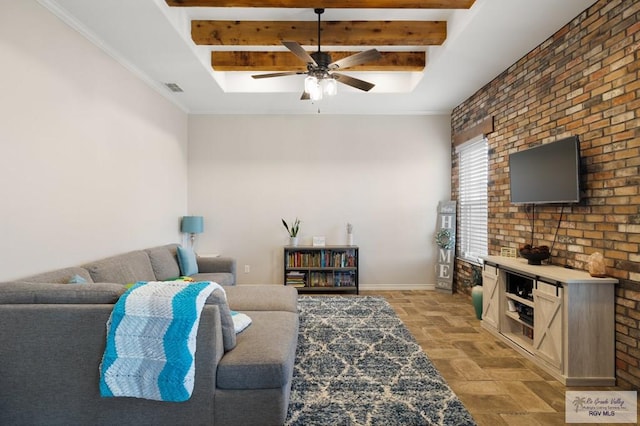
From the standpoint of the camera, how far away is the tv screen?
2.72 m

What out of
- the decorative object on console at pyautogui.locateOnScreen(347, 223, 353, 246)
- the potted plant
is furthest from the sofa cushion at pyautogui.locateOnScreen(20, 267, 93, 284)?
the decorative object on console at pyautogui.locateOnScreen(347, 223, 353, 246)

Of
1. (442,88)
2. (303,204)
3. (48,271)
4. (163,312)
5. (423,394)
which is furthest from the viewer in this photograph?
(303,204)

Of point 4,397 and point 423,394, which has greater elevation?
point 4,397

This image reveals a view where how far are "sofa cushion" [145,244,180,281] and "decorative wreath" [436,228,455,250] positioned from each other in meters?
3.88

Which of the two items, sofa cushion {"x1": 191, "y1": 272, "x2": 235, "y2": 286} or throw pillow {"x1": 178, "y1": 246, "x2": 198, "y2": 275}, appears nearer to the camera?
sofa cushion {"x1": 191, "y1": 272, "x2": 235, "y2": 286}

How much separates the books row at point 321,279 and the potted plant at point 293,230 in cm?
49

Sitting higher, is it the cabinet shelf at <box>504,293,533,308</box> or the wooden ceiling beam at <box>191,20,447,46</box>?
→ the wooden ceiling beam at <box>191,20,447,46</box>

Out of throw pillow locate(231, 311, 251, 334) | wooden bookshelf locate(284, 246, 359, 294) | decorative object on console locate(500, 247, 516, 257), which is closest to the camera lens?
throw pillow locate(231, 311, 251, 334)

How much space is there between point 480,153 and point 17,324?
Result: 4989 millimetres

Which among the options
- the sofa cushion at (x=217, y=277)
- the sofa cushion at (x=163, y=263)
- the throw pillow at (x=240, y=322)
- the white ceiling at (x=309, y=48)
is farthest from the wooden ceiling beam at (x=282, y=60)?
the throw pillow at (x=240, y=322)

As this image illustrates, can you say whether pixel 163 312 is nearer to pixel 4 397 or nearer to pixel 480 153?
pixel 4 397

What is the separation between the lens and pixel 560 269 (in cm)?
283

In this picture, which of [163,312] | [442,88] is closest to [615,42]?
[442,88]

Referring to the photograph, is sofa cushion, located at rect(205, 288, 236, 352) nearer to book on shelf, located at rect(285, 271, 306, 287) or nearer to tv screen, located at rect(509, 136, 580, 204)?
tv screen, located at rect(509, 136, 580, 204)
